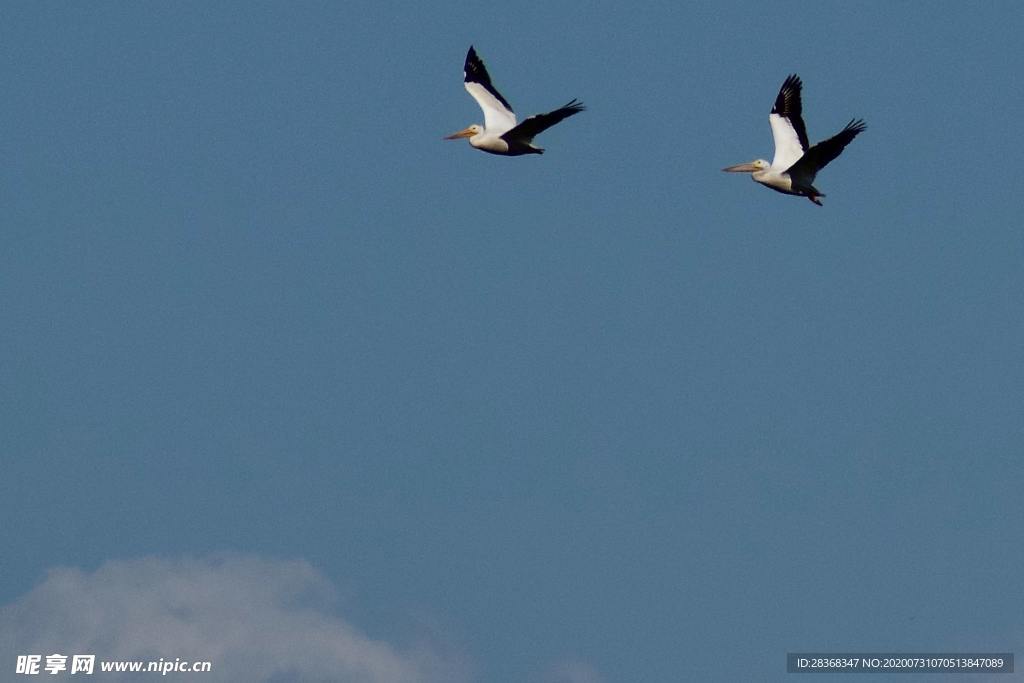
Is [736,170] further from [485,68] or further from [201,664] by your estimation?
[201,664]

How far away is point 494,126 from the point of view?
132 feet

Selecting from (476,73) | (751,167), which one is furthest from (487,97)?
(751,167)

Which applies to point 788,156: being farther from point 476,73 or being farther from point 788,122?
point 476,73

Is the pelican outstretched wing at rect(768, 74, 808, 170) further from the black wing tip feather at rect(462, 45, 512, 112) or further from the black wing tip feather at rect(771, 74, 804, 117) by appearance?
the black wing tip feather at rect(462, 45, 512, 112)

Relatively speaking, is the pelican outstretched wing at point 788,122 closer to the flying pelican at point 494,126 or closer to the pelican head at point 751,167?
the pelican head at point 751,167

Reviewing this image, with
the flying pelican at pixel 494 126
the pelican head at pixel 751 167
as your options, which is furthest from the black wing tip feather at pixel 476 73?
the pelican head at pixel 751 167

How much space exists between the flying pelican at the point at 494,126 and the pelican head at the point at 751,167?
386 centimetres

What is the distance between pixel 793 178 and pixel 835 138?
2688mm

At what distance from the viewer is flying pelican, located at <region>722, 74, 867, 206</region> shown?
3725 cm

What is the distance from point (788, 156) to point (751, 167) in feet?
2.52

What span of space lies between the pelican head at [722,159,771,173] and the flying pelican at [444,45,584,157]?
12.7 feet

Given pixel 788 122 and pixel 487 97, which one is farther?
pixel 487 97

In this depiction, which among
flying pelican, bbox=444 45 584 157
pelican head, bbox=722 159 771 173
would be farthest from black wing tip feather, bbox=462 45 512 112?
pelican head, bbox=722 159 771 173

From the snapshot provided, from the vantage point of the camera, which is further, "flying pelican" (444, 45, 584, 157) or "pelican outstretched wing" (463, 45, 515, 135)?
"pelican outstretched wing" (463, 45, 515, 135)
